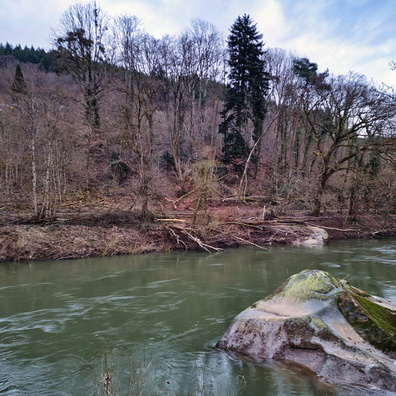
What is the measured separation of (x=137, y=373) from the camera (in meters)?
4.89

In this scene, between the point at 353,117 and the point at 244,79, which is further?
the point at 244,79

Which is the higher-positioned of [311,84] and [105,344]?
[311,84]

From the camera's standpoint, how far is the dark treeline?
61.7 feet

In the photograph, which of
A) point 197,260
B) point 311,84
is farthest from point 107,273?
point 311,84

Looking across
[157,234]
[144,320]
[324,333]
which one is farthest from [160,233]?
[324,333]

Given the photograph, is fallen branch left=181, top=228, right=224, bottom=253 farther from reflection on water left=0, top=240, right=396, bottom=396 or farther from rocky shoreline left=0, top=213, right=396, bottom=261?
reflection on water left=0, top=240, right=396, bottom=396

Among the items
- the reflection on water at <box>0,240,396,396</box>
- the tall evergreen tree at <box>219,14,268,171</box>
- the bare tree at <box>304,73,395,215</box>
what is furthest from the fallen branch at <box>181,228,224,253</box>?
the tall evergreen tree at <box>219,14,268,171</box>

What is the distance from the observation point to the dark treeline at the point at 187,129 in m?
18.8

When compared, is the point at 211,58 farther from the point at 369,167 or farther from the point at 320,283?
the point at 320,283

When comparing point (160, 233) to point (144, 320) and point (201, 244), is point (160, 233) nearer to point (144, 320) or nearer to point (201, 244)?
point (201, 244)

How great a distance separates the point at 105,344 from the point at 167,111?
1129 inches

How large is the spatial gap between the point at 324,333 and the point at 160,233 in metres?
13.2

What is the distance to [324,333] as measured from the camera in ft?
15.6

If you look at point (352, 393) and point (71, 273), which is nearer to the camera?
point (352, 393)
